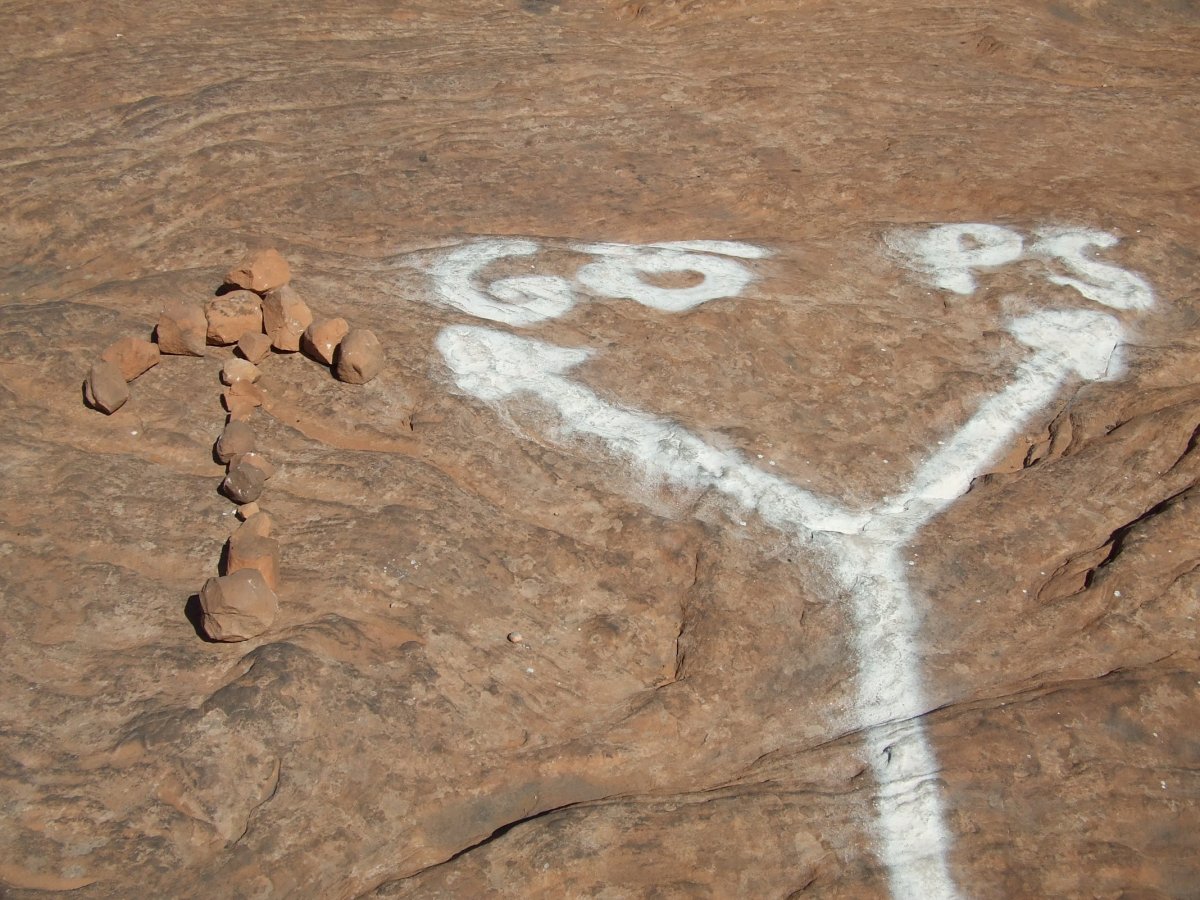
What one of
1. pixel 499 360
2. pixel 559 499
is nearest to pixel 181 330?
pixel 499 360

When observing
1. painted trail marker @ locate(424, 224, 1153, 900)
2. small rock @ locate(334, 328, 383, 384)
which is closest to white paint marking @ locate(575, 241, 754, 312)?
painted trail marker @ locate(424, 224, 1153, 900)

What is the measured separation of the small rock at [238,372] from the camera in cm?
378

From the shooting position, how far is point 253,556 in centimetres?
307

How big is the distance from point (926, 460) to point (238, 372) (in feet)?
7.80

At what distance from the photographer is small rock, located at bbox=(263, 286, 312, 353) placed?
3893 mm

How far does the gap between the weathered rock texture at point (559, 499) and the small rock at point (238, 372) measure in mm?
104

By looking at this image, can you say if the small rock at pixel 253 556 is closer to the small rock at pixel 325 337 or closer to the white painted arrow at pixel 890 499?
the small rock at pixel 325 337

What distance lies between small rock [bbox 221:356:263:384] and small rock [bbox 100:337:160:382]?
0.24 meters

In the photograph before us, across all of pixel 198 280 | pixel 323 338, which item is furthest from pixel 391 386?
pixel 198 280

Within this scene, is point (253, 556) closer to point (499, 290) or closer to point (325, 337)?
point (325, 337)

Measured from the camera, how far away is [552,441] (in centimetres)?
379

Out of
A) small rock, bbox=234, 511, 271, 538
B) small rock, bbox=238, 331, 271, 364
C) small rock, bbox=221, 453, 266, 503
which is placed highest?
small rock, bbox=238, 331, 271, 364

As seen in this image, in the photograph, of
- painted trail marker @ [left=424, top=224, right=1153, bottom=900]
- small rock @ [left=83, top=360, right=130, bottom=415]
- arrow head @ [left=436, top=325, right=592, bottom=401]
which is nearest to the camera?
painted trail marker @ [left=424, top=224, right=1153, bottom=900]

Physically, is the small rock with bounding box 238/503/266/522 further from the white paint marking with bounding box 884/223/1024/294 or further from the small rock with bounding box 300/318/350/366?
the white paint marking with bounding box 884/223/1024/294
